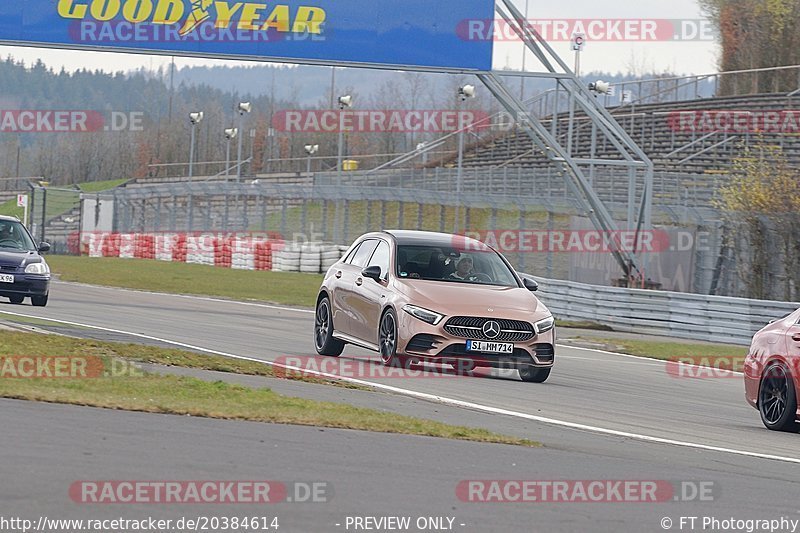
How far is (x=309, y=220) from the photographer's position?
4906 cm

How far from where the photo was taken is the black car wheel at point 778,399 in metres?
11.8

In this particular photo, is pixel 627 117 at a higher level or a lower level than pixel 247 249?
higher

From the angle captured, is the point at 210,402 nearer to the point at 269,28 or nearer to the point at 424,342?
the point at 424,342

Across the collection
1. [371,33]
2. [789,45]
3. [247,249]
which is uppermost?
[789,45]

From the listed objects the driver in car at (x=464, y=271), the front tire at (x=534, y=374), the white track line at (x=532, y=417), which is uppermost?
the driver in car at (x=464, y=271)

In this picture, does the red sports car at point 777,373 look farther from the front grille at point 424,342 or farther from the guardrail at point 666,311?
the guardrail at point 666,311

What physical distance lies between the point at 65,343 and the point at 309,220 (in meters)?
34.6

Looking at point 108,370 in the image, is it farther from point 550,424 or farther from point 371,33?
point 371,33

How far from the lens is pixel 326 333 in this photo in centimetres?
1670

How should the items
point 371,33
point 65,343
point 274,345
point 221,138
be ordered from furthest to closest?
point 221,138, point 371,33, point 274,345, point 65,343

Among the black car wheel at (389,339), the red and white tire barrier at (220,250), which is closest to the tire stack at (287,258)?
the red and white tire barrier at (220,250)

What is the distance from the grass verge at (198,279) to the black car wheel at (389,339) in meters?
17.5

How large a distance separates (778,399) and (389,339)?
183 inches

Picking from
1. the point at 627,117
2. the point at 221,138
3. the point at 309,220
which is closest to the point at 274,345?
the point at 309,220
